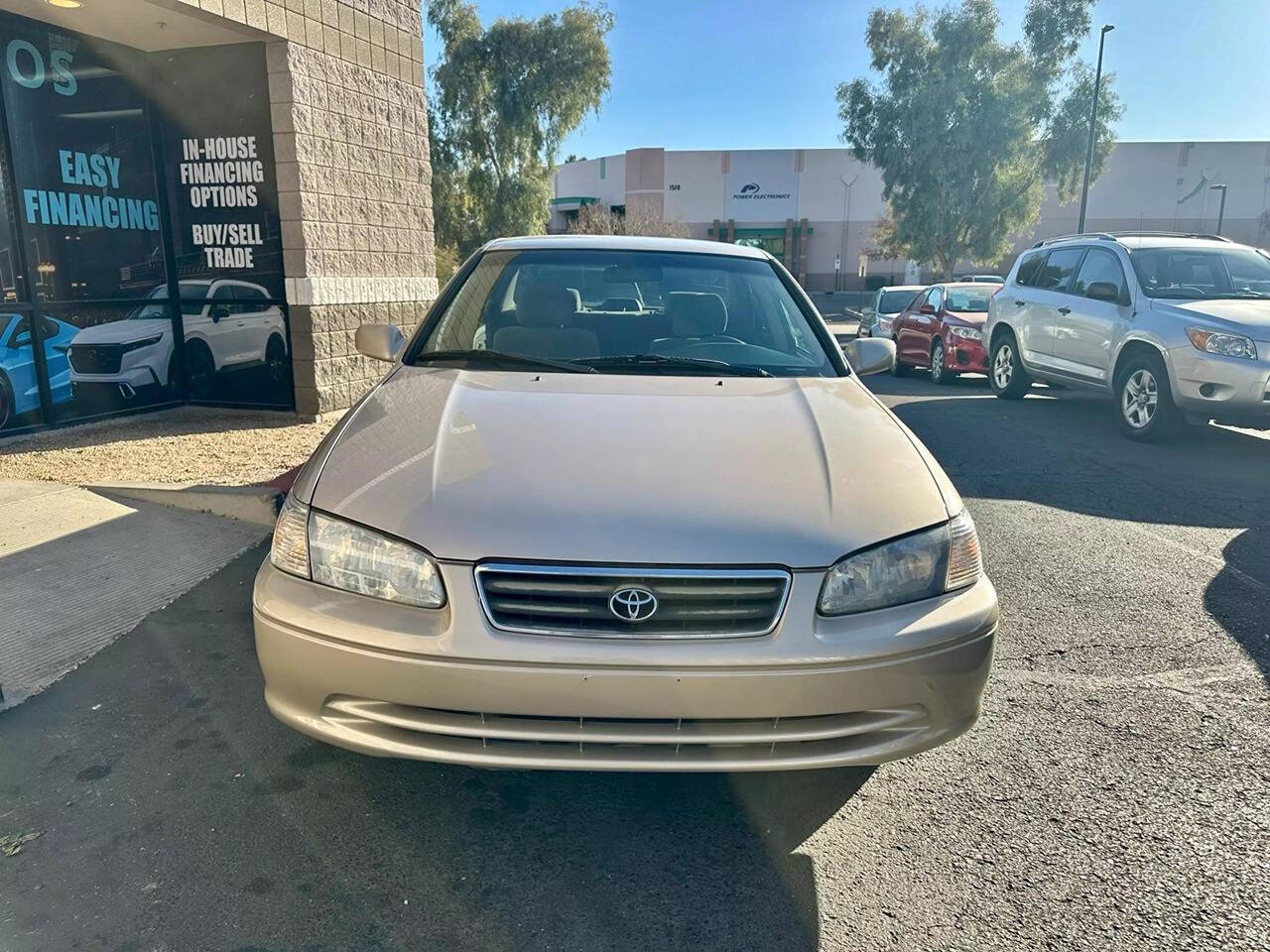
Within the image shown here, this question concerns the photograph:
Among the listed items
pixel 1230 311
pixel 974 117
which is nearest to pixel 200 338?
pixel 1230 311

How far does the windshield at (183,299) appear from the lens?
857cm

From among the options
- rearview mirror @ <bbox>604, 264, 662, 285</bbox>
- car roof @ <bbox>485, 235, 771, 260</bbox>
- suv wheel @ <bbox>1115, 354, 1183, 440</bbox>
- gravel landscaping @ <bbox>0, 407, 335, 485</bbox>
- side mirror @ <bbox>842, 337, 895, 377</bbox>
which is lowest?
gravel landscaping @ <bbox>0, 407, 335, 485</bbox>

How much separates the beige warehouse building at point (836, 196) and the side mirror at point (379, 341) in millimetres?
53684

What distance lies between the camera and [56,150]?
761cm

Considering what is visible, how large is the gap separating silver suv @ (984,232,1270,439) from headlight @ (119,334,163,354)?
9.38m

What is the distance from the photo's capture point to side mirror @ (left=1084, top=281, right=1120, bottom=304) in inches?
354

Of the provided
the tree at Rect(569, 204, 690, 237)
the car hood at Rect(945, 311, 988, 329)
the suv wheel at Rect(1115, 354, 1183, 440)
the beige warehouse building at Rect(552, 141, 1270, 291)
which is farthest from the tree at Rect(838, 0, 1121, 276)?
the suv wheel at Rect(1115, 354, 1183, 440)

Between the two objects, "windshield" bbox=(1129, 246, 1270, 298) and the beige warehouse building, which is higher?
the beige warehouse building

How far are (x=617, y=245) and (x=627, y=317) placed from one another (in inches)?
24.3

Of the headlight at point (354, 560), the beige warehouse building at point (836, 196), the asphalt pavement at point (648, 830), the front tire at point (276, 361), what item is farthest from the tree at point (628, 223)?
the headlight at point (354, 560)

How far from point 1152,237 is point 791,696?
30.1 ft

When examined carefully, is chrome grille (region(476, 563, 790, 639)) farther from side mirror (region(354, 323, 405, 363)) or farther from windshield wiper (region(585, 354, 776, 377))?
side mirror (region(354, 323, 405, 363))

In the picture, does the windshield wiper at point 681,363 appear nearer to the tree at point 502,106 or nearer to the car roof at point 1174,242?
the car roof at point 1174,242

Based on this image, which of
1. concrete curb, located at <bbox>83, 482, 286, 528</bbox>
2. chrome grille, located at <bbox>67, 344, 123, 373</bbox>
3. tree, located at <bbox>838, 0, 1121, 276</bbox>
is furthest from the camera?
tree, located at <bbox>838, 0, 1121, 276</bbox>
